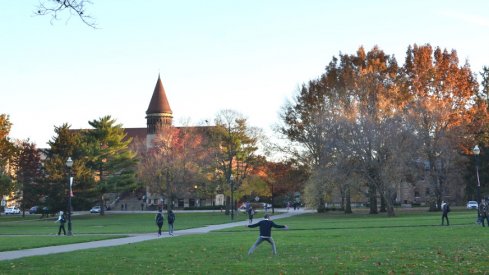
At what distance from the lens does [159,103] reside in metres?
124

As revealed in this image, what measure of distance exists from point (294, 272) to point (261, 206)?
91.1 metres

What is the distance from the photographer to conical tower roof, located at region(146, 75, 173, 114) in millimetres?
123625

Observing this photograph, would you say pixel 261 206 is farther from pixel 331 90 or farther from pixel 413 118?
pixel 413 118

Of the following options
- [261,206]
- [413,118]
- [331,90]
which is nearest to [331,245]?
[413,118]

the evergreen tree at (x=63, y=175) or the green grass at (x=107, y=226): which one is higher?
the evergreen tree at (x=63, y=175)

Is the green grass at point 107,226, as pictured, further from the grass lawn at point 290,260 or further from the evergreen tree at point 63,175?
the grass lawn at point 290,260

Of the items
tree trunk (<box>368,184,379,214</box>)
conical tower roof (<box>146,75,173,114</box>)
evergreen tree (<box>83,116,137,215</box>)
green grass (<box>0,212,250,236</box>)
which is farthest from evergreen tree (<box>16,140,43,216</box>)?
tree trunk (<box>368,184,379,214</box>)

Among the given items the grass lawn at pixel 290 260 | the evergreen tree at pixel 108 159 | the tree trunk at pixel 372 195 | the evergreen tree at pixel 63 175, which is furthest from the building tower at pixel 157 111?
the grass lawn at pixel 290 260

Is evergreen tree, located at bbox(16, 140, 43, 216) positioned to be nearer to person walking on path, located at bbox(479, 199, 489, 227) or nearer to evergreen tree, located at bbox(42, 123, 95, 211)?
evergreen tree, located at bbox(42, 123, 95, 211)

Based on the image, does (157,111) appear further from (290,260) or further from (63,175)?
(290,260)

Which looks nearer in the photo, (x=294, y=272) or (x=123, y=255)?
(x=294, y=272)

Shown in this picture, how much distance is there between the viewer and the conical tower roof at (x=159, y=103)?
406 feet

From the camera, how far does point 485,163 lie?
74250 millimetres

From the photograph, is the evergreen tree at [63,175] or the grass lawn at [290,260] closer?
the grass lawn at [290,260]
